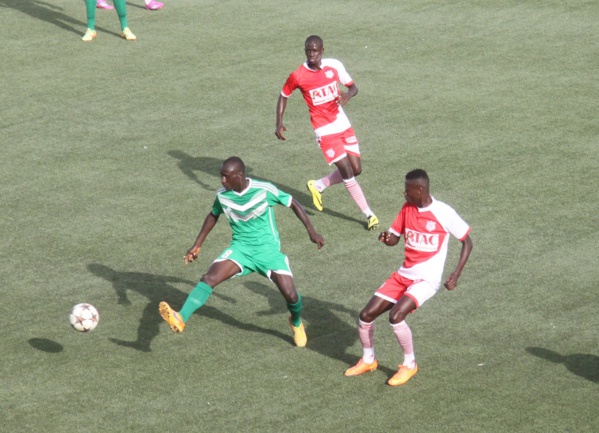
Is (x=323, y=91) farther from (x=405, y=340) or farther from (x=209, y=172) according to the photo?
(x=405, y=340)

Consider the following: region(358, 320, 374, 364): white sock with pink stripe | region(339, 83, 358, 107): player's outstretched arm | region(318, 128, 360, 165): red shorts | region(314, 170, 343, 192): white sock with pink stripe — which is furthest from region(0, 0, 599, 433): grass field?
region(339, 83, 358, 107): player's outstretched arm

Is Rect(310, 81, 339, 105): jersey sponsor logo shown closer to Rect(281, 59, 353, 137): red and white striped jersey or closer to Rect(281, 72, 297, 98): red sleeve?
Rect(281, 59, 353, 137): red and white striped jersey

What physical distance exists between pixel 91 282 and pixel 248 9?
12597 mm

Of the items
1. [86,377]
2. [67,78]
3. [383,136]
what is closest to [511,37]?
[383,136]

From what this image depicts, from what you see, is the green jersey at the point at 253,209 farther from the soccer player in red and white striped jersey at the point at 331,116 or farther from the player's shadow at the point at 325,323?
the soccer player in red and white striped jersey at the point at 331,116

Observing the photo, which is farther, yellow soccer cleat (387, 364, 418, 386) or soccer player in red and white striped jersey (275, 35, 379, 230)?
soccer player in red and white striped jersey (275, 35, 379, 230)

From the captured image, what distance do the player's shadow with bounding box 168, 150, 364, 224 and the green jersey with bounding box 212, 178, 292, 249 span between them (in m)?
3.86

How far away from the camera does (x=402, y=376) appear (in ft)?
32.8

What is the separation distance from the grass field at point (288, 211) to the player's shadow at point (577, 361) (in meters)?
0.03

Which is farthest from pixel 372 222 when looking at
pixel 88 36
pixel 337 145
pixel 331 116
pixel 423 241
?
pixel 88 36

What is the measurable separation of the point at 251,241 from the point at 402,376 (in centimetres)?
214

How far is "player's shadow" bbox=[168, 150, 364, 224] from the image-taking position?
15000mm

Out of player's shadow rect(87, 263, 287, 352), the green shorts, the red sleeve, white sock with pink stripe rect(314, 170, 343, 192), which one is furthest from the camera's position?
white sock with pink stripe rect(314, 170, 343, 192)

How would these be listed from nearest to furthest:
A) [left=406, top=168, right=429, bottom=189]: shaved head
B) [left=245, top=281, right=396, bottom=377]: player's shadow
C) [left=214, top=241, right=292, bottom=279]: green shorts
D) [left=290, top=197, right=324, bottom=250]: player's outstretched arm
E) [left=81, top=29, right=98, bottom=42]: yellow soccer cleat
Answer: [left=406, top=168, right=429, bottom=189]: shaved head, [left=290, top=197, right=324, bottom=250]: player's outstretched arm, [left=214, top=241, right=292, bottom=279]: green shorts, [left=245, top=281, right=396, bottom=377]: player's shadow, [left=81, top=29, right=98, bottom=42]: yellow soccer cleat
